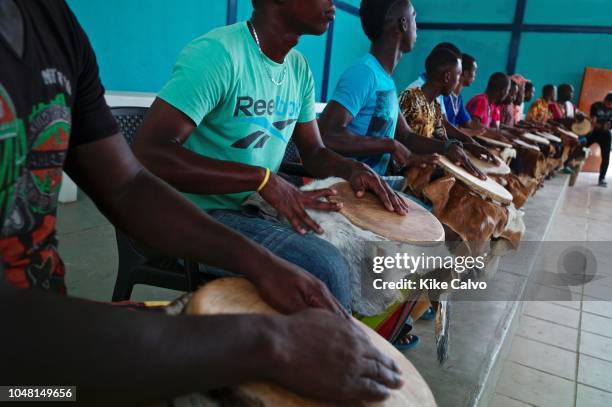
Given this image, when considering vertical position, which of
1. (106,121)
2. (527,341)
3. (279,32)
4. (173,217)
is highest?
(279,32)

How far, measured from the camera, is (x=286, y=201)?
132cm

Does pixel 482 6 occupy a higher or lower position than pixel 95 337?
higher

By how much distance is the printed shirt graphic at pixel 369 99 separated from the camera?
7.26 feet

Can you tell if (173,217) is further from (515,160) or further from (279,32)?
(515,160)

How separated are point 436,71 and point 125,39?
2783mm

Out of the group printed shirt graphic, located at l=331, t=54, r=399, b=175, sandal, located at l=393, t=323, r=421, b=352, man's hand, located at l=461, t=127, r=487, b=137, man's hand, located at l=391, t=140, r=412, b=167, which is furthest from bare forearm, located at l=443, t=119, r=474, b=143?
sandal, located at l=393, t=323, r=421, b=352

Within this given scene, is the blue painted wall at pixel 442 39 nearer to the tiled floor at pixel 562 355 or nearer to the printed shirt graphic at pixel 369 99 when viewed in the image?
the printed shirt graphic at pixel 369 99

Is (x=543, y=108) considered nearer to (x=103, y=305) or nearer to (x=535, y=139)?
(x=535, y=139)

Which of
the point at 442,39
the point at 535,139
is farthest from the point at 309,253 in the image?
the point at 442,39

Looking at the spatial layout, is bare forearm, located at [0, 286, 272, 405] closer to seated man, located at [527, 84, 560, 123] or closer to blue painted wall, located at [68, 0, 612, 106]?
blue painted wall, located at [68, 0, 612, 106]

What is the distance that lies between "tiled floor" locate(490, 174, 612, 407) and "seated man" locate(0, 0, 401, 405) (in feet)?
5.47

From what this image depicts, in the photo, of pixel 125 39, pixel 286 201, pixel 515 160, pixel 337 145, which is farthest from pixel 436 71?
pixel 125 39

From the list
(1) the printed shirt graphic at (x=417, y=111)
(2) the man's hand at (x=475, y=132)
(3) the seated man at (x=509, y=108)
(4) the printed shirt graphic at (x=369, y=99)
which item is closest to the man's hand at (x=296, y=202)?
(4) the printed shirt graphic at (x=369, y=99)

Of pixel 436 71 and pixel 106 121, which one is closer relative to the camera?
pixel 106 121
